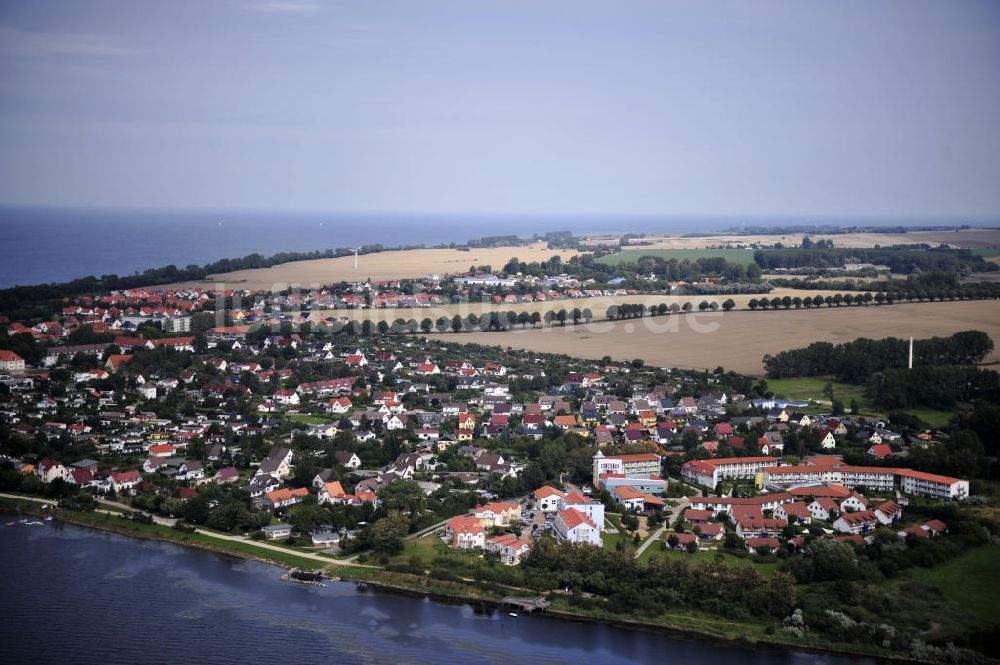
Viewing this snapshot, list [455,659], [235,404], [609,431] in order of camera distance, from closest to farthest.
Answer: [455,659], [609,431], [235,404]

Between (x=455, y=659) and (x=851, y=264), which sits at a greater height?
(x=851, y=264)

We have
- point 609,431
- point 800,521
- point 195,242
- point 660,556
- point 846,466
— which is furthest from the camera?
point 195,242

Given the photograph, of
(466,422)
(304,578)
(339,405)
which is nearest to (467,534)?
(304,578)

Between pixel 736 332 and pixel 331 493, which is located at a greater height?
pixel 736 332

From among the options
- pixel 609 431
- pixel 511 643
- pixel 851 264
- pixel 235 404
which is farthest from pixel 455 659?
pixel 851 264

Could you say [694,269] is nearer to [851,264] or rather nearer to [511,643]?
[851,264]

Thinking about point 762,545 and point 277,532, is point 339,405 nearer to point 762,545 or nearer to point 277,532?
point 277,532
